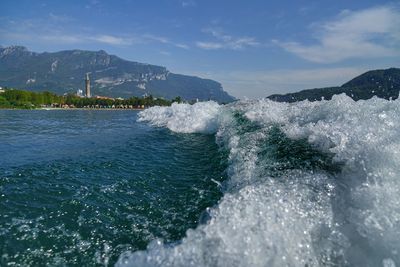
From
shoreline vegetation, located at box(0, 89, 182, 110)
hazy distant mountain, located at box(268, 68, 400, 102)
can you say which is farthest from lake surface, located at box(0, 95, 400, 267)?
shoreline vegetation, located at box(0, 89, 182, 110)

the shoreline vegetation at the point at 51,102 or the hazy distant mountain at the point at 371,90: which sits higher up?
the hazy distant mountain at the point at 371,90

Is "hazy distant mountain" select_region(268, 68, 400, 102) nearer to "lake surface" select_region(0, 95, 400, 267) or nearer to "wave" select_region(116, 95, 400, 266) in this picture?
"lake surface" select_region(0, 95, 400, 267)

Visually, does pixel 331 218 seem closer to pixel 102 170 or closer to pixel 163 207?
pixel 163 207

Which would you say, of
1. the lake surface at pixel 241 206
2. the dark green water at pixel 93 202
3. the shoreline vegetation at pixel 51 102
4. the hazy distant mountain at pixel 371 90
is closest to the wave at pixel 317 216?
the lake surface at pixel 241 206

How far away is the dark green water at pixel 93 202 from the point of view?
484cm

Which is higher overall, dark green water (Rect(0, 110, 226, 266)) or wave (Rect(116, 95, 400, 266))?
wave (Rect(116, 95, 400, 266))

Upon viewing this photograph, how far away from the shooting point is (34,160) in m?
10.5

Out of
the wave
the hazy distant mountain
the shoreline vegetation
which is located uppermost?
the hazy distant mountain

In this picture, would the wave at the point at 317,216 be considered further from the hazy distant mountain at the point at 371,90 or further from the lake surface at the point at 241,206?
the hazy distant mountain at the point at 371,90

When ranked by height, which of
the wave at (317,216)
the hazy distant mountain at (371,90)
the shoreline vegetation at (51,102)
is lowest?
the shoreline vegetation at (51,102)

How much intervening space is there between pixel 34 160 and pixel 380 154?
32.4 feet

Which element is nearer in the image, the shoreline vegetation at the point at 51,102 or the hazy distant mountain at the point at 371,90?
the hazy distant mountain at the point at 371,90

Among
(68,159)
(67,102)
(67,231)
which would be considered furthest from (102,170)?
(67,102)

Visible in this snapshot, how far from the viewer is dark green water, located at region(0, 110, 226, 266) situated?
4840mm
